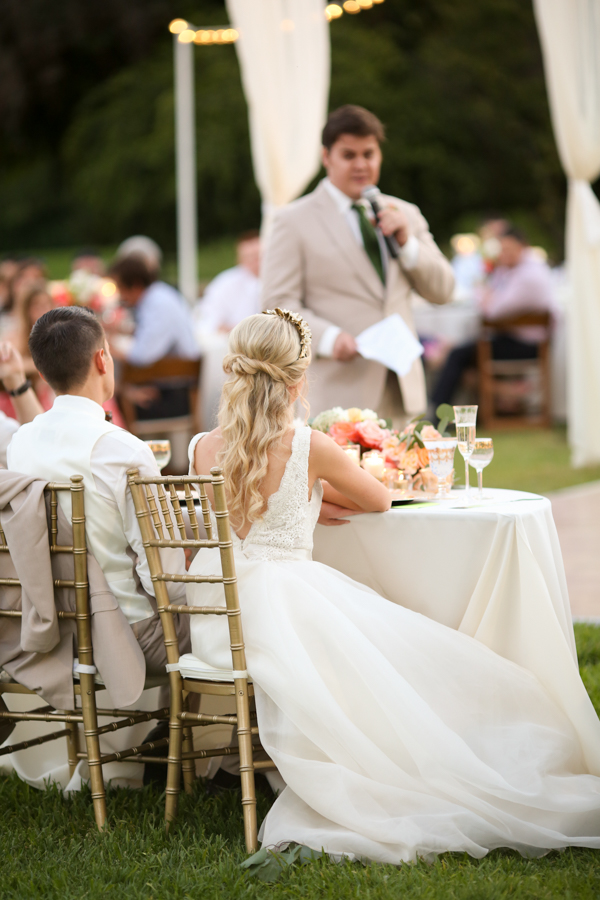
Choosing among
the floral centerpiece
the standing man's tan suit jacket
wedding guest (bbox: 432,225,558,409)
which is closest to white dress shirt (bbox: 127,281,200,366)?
the floral centerpiece

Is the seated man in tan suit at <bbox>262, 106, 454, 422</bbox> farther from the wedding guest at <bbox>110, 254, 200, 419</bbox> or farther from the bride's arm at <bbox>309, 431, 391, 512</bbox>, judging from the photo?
the wedding guest at <bbox>110, 254, 200, 419</bbox>

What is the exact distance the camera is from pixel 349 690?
8.85 ft

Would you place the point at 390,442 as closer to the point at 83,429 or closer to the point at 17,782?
the point at 83,429

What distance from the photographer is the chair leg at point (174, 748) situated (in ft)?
9.19

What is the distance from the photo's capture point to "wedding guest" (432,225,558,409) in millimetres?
9859

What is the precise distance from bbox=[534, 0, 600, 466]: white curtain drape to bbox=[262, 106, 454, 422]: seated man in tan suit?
343 cm

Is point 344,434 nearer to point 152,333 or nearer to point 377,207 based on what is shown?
point 377,207

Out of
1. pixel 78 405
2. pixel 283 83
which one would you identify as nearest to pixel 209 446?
pixel 78 405

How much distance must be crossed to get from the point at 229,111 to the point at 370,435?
19234 millimetres

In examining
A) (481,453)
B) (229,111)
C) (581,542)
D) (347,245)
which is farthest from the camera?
(229,111)

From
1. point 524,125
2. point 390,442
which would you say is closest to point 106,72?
point 524,125

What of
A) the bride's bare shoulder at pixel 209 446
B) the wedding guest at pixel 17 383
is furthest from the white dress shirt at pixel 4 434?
the bride's bare shoulder at pixel 209 446

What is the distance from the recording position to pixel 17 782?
10.8 ft

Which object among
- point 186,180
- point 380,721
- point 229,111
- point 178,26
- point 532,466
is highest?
point 229,111
